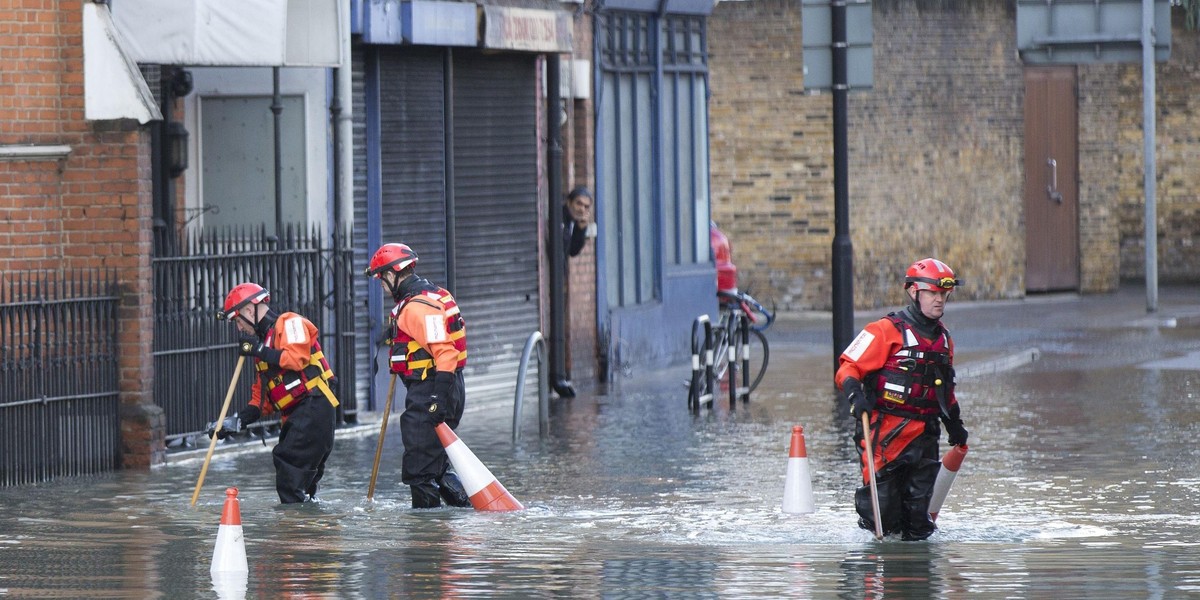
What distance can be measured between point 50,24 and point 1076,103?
1967 cm

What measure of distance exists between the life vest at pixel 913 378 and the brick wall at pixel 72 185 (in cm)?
581

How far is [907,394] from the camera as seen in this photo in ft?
35.2

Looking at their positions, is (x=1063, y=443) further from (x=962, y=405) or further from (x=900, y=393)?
(x=900, y=393)

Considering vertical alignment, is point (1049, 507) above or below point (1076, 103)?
below

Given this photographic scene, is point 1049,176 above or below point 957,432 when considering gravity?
above

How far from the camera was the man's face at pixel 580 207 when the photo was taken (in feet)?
66.1

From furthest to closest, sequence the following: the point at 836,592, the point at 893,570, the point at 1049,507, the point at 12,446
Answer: the point at 12,446 → the point at 1049,507 → the point at 893,570 → the point at 836,592

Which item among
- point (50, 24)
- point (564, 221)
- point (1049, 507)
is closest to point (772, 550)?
point (1049, 507)

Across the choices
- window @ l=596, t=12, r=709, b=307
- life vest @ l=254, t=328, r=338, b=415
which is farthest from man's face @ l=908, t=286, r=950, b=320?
window @ l=596, t=12, r=709, b=307

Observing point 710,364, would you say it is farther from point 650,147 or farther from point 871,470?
point 871,470

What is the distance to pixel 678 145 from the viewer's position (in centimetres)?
2319

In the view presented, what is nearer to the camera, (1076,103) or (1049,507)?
(1049,507)

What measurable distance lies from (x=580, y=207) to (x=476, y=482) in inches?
319

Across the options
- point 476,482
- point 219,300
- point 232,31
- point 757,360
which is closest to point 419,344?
point 476,482
